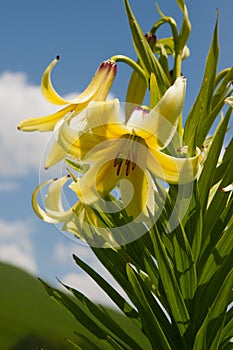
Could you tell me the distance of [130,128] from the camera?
116 centimetres

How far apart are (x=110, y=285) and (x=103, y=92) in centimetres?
47

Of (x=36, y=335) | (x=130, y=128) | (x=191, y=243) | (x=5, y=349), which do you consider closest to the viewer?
(x=130, y=128)

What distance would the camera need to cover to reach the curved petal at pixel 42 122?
1.28 metres

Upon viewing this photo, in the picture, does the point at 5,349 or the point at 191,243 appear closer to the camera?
the point at 191,243

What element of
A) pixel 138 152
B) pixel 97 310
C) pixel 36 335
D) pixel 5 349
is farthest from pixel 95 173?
pixel 36 335

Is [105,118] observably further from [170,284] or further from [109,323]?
[109,323]

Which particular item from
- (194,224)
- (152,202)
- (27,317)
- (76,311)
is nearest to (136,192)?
(152,202)

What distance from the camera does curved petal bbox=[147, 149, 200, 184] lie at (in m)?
1.09

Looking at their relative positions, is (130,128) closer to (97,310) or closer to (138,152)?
(138,152)

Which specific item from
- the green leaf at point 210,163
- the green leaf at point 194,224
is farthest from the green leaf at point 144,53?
the green leaf at point 194,224

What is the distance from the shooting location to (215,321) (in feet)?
4.02

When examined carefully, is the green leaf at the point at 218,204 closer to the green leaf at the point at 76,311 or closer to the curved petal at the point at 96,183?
the curved petal at the point at 96,183

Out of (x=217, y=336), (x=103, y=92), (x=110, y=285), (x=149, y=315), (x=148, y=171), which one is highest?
(x=103, y=92)

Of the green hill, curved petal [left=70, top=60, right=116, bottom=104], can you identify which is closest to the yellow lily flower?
curved petal [left=70, top=60, right=116, bottom=104]
